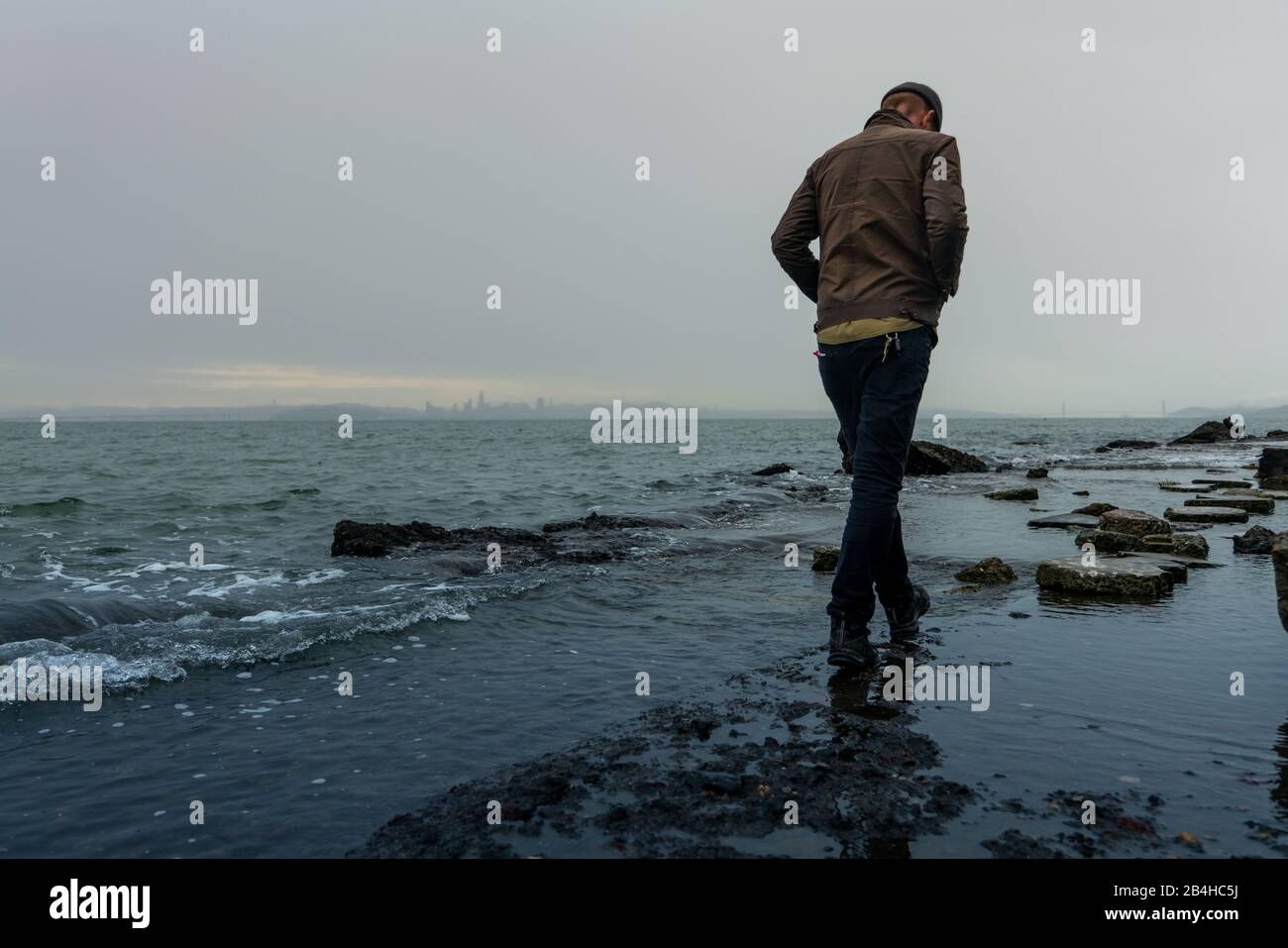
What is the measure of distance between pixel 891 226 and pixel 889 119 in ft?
2.35

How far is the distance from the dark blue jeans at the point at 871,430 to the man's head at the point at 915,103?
4.06 feet

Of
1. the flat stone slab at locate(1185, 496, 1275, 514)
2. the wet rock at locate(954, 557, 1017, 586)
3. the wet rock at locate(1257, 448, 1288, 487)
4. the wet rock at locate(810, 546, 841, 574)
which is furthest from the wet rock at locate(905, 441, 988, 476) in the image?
the wet rock at locate(954, 557, 1017, 586)

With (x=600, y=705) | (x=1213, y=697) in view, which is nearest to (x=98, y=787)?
(x=600, y=705)

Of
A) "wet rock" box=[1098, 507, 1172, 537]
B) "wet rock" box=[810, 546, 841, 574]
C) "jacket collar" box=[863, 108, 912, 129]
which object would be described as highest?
"jacket collar" box=[863, 108, 912, 129]

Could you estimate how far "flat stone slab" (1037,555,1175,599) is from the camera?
5.88 m

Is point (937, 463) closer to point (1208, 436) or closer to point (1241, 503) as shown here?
point (1241, 503)

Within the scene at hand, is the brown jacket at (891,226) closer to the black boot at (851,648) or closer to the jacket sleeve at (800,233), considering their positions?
the jacket sleeve at (800,233)

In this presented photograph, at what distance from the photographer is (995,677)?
12.9 feet

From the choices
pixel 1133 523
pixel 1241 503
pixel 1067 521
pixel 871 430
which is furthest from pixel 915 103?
pixel 1241 503

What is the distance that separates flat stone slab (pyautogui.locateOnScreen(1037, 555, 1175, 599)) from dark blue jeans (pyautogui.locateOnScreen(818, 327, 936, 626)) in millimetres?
2522

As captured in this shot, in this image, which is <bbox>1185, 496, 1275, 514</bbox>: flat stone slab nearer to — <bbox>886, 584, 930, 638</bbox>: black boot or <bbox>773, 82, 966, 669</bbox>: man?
<bbox>886, 584, 930, 638</bbox>: black boot

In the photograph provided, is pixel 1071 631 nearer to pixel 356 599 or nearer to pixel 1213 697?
pixel 1213 697
